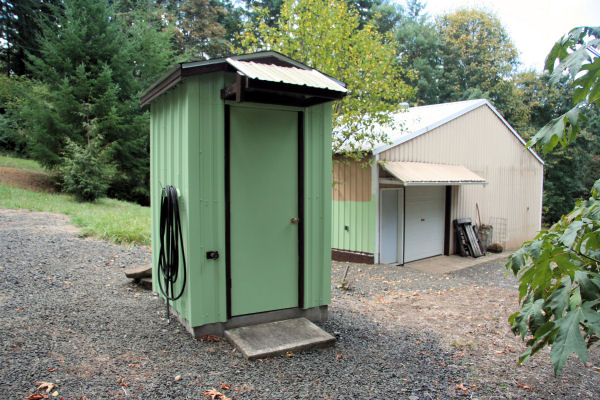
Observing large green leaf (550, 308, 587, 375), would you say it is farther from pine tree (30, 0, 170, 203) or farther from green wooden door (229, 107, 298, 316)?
pine tree (30, 0, 170, 203)

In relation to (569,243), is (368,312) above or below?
below

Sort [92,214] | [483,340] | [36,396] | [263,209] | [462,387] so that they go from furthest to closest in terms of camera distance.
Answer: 1. [92,214]
2. [483,340]
3. [263,209]
4. [462,387]
5. [36,396]

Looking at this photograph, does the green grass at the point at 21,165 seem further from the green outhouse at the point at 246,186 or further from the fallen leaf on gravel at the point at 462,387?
the fallen leaf on gravel at the point at 462,387

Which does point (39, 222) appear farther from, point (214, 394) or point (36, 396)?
point (214, 394)

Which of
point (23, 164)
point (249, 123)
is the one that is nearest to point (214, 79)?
point (249, 123)

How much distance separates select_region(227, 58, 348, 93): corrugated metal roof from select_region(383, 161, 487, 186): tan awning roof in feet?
17.2

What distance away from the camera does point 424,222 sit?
11.5 metres

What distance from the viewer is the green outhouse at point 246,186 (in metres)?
4.04

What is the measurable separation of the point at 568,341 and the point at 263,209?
335 cm

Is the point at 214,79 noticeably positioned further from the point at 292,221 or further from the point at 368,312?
the point at 368,312

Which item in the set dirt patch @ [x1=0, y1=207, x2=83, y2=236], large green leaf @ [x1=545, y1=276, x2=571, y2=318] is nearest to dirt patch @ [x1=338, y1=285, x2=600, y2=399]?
large green leaf @ [x1=545, y1=276, x2=571, y2=318]

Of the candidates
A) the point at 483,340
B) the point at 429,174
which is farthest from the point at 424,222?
the point at 483,340

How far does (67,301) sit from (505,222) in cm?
1411

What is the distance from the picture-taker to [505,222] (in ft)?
48.1
